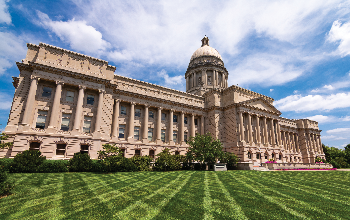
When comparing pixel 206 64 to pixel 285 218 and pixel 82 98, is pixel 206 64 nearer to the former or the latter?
pixel 82 98

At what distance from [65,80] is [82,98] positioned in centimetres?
394

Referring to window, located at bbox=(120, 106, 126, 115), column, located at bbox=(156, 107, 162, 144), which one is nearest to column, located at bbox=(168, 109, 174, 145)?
column, located at bbox=(156, 107, 162, 144)

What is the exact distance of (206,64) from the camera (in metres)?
62.5

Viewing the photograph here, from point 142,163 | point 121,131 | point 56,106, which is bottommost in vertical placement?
point 142,163

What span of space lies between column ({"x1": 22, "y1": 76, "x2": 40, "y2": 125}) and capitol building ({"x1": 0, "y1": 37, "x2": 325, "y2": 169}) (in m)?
0.11

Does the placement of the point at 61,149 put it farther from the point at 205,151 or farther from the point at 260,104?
the point at 260,104

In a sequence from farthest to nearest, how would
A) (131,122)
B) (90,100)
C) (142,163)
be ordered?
1. (131,122)
2. (90,100)
3. (142,163)

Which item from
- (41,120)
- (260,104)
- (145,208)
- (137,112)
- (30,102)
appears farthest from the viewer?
(260,104)

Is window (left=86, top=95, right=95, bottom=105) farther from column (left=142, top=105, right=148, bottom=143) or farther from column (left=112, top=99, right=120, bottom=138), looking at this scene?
column (left=142, top=105, right=148, bottom=143)

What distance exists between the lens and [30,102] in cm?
2695

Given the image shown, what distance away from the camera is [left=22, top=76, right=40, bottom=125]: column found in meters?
26.2

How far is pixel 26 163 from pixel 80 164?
5.32 m

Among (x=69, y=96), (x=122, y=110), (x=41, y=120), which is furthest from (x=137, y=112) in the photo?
(x=41, y=120)

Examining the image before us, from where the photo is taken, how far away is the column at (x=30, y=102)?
26.2 m
